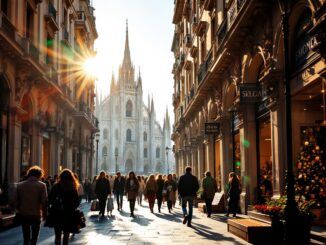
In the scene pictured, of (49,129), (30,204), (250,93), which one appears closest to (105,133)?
(49,129)

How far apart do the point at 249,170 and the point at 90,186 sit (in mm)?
17256

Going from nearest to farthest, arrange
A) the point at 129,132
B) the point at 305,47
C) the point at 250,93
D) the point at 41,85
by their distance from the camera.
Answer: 1. the point at 305,47
2. the point at 250,93
3. the point at 41,85
4. the point at 129,132

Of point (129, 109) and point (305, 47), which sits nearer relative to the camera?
point (305, 47)

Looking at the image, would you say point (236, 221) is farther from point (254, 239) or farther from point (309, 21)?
point (309, 21)

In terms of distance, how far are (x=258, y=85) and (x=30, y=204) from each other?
10.1 m

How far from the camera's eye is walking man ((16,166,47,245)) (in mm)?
8922

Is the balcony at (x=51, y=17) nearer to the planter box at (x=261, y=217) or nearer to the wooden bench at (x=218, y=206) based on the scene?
the wooden bench at (x=218, y=206)

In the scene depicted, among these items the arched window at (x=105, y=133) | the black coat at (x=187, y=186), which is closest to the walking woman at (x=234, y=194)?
the black coat at (x=187, y=186)

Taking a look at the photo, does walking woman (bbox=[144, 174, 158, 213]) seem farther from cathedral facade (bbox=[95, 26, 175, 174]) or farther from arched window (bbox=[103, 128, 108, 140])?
arched window (bbox=[103, 128, 108, 140])

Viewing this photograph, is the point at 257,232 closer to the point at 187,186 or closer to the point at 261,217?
the point at 261,217

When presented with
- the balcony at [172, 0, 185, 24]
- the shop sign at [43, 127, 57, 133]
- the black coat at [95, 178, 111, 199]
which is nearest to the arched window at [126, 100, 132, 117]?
the balcony at [172, 0, 185, 24]

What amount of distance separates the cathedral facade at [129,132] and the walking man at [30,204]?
99.6m

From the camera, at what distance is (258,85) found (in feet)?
56.2

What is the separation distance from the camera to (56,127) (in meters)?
30.3
